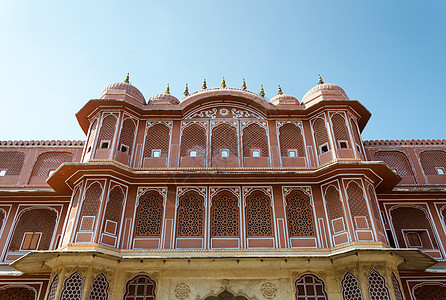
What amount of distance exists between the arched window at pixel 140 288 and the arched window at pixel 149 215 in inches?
55.8

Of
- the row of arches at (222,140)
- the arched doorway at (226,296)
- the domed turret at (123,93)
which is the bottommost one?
the arched doorway at (226,296)

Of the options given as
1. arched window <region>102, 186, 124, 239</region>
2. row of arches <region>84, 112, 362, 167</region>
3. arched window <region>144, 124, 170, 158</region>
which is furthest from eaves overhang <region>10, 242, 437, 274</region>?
arched window <region>144, 124, 170, 158</region>

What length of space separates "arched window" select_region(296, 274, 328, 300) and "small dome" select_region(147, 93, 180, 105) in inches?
349

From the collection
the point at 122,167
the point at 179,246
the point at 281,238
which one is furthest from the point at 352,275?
the point at 122,167

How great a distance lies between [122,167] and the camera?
12875mm

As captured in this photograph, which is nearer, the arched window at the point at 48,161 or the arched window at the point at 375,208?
the arched window at the point at 375,208

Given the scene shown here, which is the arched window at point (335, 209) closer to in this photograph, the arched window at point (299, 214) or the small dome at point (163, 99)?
the arched window at point (299, 214)

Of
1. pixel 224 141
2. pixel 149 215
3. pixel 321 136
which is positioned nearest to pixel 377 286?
pixel 321 136

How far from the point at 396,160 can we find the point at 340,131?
12.5 feet

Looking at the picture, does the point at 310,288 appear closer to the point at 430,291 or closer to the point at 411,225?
the point at 430,291

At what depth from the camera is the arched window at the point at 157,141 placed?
14.2 m

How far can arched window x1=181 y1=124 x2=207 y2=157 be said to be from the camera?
46.9 ft

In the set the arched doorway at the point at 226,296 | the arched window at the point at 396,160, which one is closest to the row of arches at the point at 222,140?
the arched window at the point at 396,160

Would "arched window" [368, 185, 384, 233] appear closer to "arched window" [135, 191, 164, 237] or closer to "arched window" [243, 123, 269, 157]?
"arched window" [243, 123, 269, 157]
